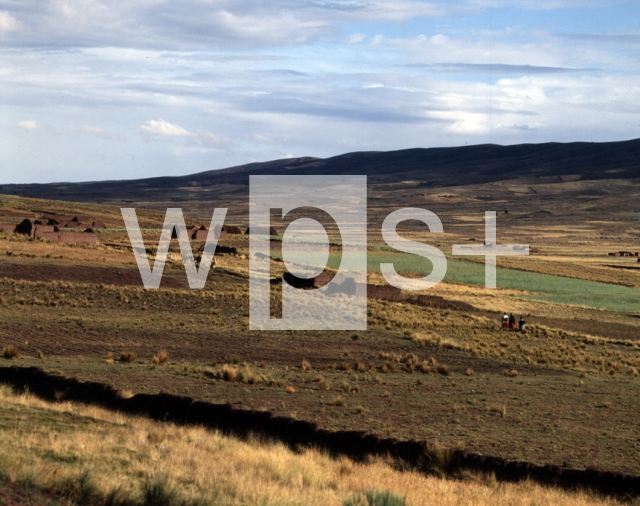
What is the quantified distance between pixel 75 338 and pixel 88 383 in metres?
9.03

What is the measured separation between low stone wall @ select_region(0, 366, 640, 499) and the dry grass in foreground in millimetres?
569

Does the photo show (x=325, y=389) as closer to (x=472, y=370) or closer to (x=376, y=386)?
(x=376, y=386)

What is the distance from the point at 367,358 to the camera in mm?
25656

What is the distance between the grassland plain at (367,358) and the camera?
52.2 feet

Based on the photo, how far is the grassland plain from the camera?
15.9 metres

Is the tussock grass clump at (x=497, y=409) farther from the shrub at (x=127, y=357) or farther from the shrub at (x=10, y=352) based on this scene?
the shrub at (x=10, y=352)

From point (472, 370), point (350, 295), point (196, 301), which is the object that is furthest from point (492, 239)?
point (472, 370)

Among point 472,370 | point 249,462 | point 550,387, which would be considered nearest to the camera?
point 249,462

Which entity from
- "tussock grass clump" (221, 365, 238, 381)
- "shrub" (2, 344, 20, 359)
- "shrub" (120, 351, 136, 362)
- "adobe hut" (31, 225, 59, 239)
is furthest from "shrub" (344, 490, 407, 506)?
"adobe hut" (31, 225, 59, 239)

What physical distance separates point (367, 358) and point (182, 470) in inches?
664

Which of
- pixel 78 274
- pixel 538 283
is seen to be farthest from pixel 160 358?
pixel 538 283

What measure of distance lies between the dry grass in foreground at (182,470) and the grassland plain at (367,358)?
3027 mm

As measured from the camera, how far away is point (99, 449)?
986 centimetres

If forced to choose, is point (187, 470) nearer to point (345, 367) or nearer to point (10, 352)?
point (10, 352)
